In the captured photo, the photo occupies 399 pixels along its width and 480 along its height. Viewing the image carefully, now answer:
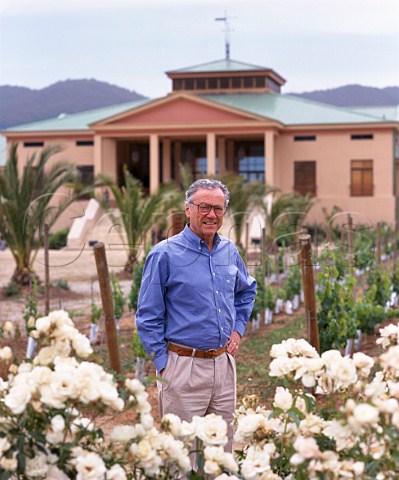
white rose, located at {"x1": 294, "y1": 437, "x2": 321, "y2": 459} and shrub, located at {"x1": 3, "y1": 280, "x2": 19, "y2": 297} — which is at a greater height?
white rose, located at {"x1": 294, "y1": 437, "x2": 321, "y2": 459}

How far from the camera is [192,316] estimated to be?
13.5ft

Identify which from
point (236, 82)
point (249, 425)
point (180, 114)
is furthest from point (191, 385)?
point (236, 82)

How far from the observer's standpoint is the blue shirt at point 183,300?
4102 mm

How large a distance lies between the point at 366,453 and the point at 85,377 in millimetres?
898

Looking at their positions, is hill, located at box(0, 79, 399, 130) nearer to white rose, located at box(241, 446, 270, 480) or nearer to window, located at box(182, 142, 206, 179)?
window, located at box(182, 142, 206, 179)

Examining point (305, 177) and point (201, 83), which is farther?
point (201, 83)

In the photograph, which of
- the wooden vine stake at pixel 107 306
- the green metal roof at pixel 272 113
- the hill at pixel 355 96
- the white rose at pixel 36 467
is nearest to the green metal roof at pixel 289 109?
the green metal roof at pixel 272 113

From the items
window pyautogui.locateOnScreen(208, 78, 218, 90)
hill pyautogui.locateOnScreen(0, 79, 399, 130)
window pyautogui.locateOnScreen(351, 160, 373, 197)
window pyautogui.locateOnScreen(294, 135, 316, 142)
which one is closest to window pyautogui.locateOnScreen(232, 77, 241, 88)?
window pyautogui.locateOnScreen(208, 78, 218, 90)

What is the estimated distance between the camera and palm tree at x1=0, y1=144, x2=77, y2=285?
15641 millimetres

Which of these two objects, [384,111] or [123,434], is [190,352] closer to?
[123,434]

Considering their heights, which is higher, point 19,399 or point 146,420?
point 19,399

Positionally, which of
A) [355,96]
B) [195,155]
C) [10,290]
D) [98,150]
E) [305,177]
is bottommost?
[10,290]

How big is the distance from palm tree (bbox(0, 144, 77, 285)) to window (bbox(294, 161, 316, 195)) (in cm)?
2079

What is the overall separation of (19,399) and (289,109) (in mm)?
36084
